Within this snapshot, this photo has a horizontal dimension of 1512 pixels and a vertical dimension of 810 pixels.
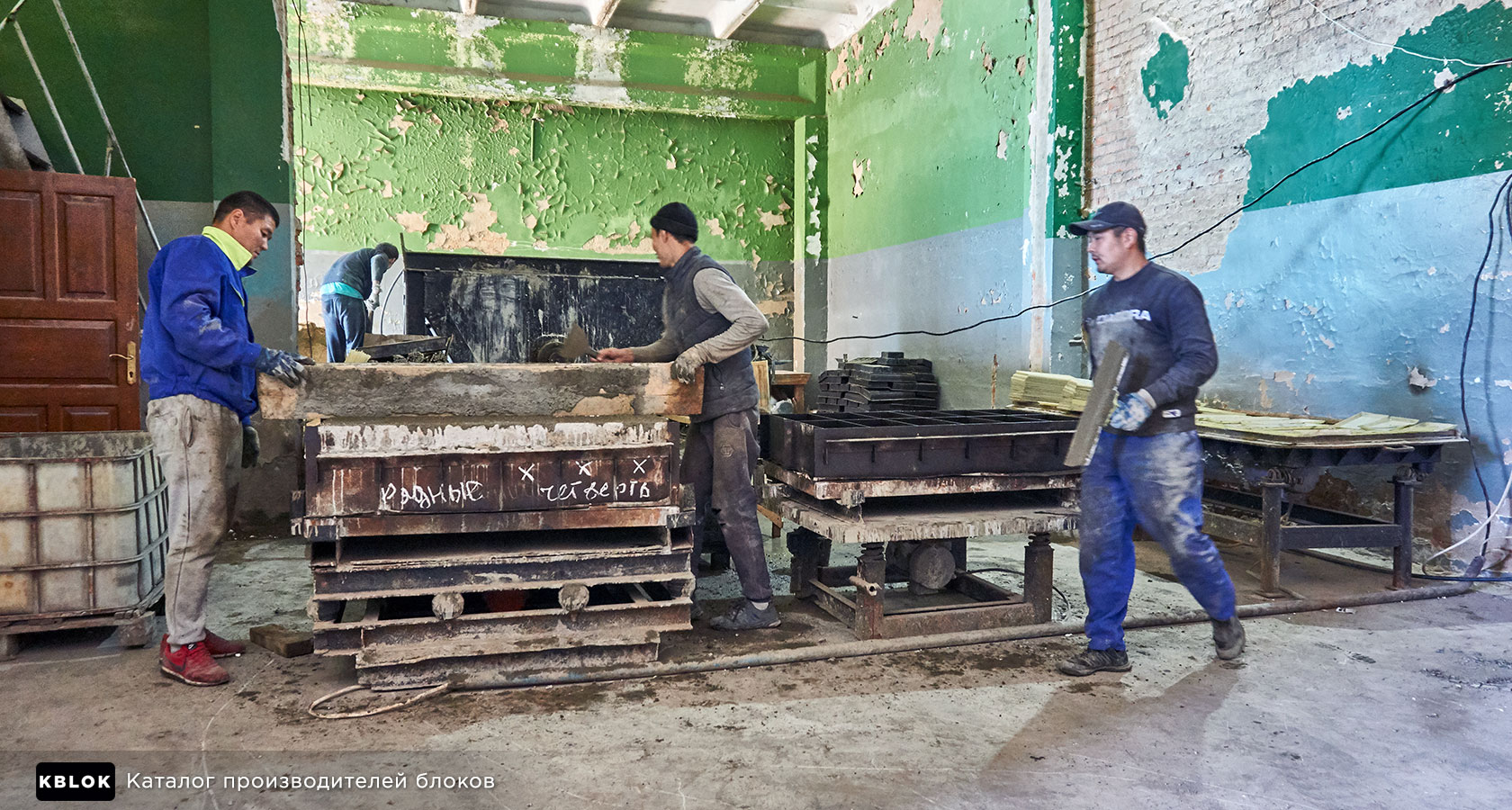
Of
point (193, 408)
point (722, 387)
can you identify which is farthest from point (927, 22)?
point (193, 408)

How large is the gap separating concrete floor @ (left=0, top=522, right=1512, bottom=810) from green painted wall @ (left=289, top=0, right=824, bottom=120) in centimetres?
736

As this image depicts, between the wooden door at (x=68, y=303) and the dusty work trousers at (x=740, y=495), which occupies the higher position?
the wooden door at (x=68, y=303)

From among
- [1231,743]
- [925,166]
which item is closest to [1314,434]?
Answer: [1231,743]

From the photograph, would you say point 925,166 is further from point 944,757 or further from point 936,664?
point 944,757

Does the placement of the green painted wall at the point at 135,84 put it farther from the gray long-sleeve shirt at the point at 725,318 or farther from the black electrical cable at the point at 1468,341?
the black electrical cable at the point at 1468,341

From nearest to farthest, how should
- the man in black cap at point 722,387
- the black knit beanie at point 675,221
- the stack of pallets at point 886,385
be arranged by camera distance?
1. the man in black cap at point 722,387
2. the black knit beanie at point 675,221
3. the stack of pallets at point 886,385

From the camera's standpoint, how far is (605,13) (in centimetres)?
955

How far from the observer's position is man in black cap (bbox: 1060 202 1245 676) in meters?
3.22

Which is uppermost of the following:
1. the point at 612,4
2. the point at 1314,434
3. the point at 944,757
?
the point at 612,4

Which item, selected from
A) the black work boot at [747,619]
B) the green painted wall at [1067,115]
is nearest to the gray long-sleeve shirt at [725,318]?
the black work boot at [747,619]

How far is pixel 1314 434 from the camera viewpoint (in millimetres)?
4348

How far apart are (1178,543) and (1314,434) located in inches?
64.9

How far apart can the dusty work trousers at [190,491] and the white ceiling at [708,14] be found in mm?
7283

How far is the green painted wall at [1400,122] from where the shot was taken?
14.6ft
